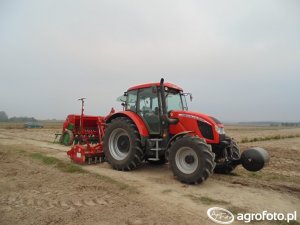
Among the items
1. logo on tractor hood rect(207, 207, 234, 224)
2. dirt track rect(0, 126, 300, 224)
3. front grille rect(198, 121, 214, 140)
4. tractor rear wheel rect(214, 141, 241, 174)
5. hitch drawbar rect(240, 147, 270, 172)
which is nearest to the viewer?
logo on tractor hood rect(207, 207, 234, 224)

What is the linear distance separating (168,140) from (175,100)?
1.34 m

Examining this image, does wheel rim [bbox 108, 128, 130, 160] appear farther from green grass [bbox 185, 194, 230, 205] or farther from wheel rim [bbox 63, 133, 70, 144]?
wheel rim [bbox 63, 133, 70, 144]

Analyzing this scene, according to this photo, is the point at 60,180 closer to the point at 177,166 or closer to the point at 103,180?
the point at 103,180

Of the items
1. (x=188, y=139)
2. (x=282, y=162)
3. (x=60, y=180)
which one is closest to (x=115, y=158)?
(x=60, y=180)

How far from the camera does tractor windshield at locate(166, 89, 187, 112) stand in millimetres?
8633

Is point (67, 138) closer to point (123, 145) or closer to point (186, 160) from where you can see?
point (123, 145)

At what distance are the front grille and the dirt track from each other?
1.14 meters

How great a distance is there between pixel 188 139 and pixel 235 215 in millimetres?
2394

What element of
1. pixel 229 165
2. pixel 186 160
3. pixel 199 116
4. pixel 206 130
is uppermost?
pixel 199 116

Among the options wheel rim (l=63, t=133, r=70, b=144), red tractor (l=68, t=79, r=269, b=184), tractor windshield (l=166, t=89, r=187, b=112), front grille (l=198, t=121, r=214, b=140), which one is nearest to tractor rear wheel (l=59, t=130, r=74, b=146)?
wheel rim (l=63, t=133, r=70, b=144)

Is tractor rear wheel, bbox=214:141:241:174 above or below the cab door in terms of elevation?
below

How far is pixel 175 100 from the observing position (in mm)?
8977

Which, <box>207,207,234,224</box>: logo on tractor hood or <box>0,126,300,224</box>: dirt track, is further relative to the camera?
<box>0,126,300,224</box>: dirt track

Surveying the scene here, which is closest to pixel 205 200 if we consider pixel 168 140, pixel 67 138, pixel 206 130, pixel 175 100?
pixel 206 130
